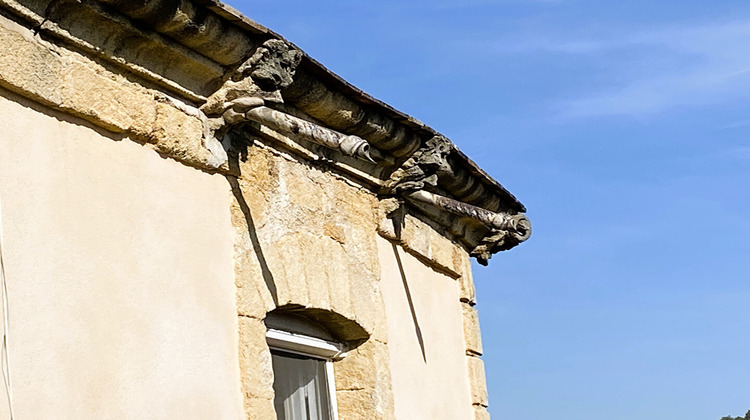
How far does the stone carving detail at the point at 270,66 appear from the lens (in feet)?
15.7

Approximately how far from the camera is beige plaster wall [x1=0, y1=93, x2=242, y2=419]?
375 centimetres

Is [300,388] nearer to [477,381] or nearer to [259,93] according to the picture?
[259,93]

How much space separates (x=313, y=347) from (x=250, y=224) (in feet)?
2.70

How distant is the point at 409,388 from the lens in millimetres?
6039

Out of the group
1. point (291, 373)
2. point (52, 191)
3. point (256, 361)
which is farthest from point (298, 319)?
point (52, 191)

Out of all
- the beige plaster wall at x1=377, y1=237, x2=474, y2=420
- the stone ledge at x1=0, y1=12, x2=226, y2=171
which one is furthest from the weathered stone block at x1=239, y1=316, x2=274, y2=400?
the beige plaster wall at x1=377, y1=237, x2=474, y2=420

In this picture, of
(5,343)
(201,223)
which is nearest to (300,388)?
(201,223)

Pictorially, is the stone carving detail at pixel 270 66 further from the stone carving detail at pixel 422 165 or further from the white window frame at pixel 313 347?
the stone carving detail at pixel 422 165

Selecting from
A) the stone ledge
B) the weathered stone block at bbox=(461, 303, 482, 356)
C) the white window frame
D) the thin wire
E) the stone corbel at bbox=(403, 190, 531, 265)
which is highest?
the stone corbel at bbox=(403, 190, 531, 265)

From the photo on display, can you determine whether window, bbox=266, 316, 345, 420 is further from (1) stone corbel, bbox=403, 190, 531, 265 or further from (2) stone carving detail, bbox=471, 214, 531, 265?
(2) stone carving detail, bbox=471, 214, 531, 265

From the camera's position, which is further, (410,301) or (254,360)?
(410,301)

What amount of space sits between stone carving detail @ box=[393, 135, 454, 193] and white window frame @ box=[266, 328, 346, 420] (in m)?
1.00

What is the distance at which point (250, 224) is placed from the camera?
492 cm

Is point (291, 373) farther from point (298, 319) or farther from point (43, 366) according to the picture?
point (43, 366)
